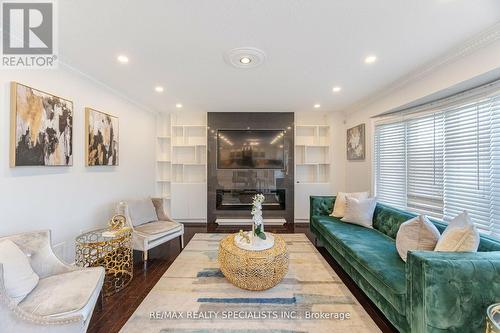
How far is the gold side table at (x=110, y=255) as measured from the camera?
2.24 meters

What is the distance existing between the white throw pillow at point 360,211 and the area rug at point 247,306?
33.9 inches

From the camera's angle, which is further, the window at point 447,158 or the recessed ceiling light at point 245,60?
the recessed ceiling light at point 245,60

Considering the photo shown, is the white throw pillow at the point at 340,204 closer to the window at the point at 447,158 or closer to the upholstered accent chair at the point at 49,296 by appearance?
the window at the point at 447,158

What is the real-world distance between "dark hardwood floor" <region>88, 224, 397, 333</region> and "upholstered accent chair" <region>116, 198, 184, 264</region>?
0.19 metres

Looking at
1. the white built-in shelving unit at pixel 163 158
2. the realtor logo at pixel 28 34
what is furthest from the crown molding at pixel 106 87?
the white built-in shelving unit at pixel 163 158

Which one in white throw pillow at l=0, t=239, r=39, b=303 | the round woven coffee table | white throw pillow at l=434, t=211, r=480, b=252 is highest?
white throw pillow at l=434, t=211, r=480, b=252

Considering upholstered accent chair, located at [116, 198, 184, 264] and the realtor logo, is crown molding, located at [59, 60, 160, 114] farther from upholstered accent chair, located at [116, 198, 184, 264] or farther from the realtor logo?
upholstered accent chair, located at [116, 198, 184, 264]

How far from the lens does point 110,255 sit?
7.80ft

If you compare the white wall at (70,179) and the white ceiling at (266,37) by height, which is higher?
the white ceiling at (266,37)

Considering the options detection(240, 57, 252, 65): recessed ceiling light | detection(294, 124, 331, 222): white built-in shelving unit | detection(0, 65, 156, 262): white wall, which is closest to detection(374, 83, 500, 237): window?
detection(294, 124, 331, 222): white built-in shelving unit

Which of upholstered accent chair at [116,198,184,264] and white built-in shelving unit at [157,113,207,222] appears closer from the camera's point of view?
upholstered accent chair at [116,198,184,264]

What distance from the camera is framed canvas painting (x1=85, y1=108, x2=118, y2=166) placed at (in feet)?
9.44

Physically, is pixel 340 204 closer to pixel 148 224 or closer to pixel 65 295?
pixel 148 224

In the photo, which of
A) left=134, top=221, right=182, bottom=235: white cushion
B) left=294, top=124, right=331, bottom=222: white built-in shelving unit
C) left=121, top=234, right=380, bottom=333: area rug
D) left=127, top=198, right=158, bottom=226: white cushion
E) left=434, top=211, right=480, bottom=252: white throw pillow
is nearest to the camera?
left=434, top=211, right=480, bottom=252: white throw pillow
